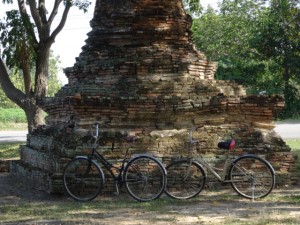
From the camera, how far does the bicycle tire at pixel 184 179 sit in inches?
308

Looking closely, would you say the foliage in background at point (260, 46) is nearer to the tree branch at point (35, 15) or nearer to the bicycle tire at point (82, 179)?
the tree branch at point (35, 15)

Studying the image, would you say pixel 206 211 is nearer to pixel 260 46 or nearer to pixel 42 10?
A: pixel 42 10

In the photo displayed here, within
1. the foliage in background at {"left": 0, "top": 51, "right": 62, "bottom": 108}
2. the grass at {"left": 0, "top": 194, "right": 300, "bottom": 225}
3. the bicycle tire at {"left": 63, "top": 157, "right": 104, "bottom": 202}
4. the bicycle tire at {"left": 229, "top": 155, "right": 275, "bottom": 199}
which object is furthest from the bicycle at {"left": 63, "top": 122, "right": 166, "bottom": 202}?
the foliage in background at {"left": 0, "top": 51, "right": 62, "bottom": 108}

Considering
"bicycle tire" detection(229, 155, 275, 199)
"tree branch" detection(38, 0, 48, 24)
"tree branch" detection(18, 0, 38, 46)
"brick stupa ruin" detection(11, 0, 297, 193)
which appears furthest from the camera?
"tree branch" detection(38, 0, 48, 24)

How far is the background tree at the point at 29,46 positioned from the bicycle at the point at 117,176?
7.23m

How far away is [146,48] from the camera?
952 cm

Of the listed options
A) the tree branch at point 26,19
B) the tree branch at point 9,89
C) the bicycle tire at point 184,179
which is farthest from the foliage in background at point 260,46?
the bicycle tire at point 184,179

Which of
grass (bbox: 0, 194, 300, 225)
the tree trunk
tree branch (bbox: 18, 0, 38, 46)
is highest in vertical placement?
tree branch (bbox: 18, 0, 38, 46)

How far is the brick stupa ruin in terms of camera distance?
8.80 metres

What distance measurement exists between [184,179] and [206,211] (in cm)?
124

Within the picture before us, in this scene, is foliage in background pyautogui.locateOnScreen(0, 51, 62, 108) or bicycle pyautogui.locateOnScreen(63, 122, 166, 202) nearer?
bicycle pyautogui.locateOnScreen(63, 122, 166, 202)

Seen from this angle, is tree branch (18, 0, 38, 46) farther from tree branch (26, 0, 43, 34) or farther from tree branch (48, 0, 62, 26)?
tree branch (48, 0, 62, 26)

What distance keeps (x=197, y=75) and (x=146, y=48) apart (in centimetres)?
96

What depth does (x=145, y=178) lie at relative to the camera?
7832 mm
